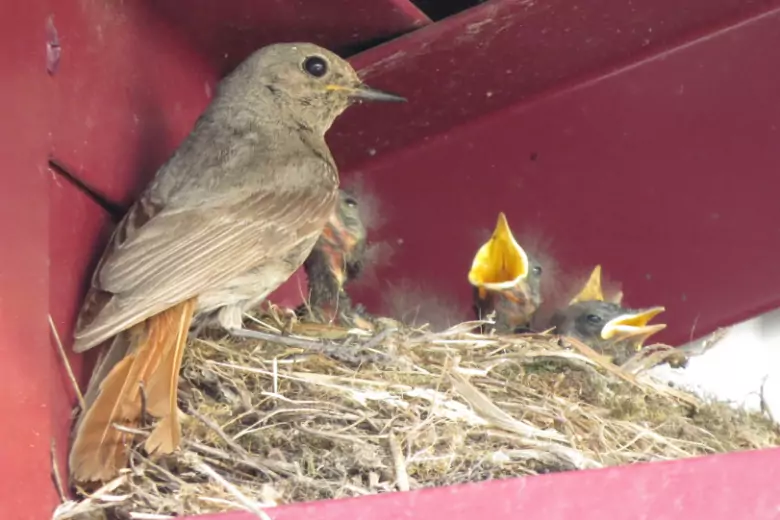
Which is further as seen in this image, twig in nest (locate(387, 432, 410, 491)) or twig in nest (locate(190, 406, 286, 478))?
twig in nest (locate(190, 406, 286, 478))

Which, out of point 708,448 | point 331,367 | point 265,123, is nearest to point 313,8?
point 265,123

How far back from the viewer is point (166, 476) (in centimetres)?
259

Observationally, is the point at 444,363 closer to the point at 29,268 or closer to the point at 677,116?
the point at 29,268

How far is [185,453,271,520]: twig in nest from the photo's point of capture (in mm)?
2078

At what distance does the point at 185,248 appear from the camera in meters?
2.91

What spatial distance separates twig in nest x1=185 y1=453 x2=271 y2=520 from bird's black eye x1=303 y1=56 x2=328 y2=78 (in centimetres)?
134

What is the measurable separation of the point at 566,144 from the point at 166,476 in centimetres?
189

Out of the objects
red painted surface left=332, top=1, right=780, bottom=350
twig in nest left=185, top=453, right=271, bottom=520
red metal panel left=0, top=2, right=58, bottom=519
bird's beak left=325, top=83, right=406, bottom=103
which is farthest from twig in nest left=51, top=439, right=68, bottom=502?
red painted surface left=332, top=1, right=780, bottom=350

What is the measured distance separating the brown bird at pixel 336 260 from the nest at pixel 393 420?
35cm

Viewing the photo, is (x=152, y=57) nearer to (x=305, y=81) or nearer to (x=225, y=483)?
(x=305, y=81)

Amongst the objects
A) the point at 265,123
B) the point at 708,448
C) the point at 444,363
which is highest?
the point at 265,123

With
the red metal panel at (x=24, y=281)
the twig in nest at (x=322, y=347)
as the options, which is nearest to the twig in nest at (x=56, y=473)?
the red metal panel at (x=24, y=281)

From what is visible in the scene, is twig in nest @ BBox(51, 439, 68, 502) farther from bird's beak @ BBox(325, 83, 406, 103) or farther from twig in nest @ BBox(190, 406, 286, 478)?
bird's beak @ BBox(325, 83, 406, 103)

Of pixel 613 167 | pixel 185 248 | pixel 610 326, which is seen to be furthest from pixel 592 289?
pixel 185 248
